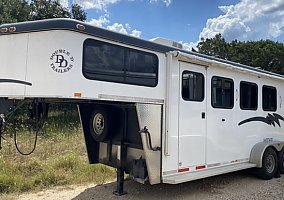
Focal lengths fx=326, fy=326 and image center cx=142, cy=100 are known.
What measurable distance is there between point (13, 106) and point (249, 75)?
17.4 ft

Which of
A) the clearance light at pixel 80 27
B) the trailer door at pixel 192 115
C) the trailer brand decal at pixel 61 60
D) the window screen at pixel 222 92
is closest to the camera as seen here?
the trailer brand decal at pixel 61 60

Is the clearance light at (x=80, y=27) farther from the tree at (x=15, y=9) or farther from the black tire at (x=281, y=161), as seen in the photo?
the tree at (x=15, y=9)

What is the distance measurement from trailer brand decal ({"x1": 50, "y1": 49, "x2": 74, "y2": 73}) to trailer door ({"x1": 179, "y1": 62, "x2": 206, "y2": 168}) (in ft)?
7.27

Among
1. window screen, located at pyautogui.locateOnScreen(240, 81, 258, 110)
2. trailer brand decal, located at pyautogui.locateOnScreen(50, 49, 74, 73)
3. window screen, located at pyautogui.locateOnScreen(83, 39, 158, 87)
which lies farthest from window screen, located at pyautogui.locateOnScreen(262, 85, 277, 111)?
trailer brand decal, located at pyautogui.locateOnScreen(50, 49, 74, 73)

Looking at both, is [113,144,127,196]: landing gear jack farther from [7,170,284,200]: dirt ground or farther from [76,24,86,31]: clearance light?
[76,24,86,31]: clearance light

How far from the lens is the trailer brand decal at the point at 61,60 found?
4.40m

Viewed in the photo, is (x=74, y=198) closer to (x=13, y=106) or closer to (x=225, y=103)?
(x=13, y=106)

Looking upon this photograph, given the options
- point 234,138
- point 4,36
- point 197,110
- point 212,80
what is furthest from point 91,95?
point 234,138

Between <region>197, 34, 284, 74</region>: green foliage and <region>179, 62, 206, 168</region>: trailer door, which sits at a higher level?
<region>197, 34, 284, 74</region>: green foliage

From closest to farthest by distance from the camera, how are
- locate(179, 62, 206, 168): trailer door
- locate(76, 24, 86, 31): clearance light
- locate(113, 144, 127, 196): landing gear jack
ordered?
locate(76, 24, 86, 31): clearance light
locate(179, 62, 206, 168): trailer door
locate(113, 144, 127, 196): landing gear jack

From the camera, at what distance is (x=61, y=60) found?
174 inches

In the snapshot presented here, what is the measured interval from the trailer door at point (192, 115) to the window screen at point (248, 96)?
1545 mm

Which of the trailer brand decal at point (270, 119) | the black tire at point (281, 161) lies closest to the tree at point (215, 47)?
the trailer brand decal at point (270, 119)

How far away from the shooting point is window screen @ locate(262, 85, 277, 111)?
8.27 metres
